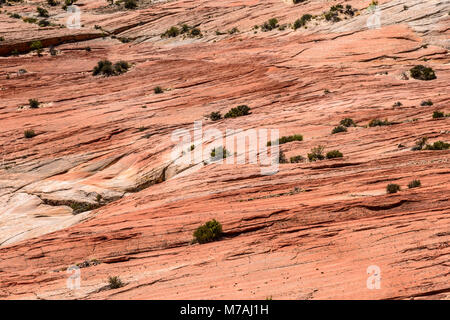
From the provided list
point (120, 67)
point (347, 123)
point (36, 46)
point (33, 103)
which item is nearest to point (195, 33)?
point (120, 67)

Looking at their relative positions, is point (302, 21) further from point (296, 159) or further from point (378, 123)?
point (296, 159)

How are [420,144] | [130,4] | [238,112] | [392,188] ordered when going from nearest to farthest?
[392,188] → [420,144] → [238,112] → [130,4]

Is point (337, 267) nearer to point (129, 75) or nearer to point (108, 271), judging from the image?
point (108, 271)

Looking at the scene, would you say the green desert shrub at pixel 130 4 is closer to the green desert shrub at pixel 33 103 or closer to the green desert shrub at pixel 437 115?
the green desert shrub at pixel 33 103

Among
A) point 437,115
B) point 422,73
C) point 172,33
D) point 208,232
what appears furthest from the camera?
point 172,33

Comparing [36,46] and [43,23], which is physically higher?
[43,23]
